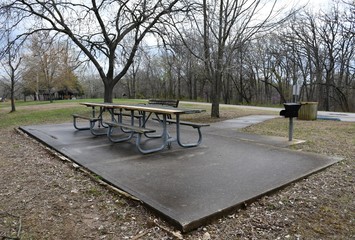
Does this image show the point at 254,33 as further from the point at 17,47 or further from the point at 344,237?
the point at 17,47

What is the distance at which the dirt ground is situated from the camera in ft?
6.96

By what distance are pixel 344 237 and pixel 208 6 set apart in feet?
30.2

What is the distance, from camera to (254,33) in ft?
30.5

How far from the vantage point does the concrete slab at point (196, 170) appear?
2.49 m

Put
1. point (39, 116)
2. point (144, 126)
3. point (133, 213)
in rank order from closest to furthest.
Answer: point (133, 213), point (144, 126), point (39, 116)

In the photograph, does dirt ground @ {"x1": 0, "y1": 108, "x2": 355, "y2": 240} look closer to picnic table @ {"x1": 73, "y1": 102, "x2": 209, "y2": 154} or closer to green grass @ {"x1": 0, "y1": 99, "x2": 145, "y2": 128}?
picnic table @ {"x1": 73, "y1": 102, "x2": 209, "y2": 154}

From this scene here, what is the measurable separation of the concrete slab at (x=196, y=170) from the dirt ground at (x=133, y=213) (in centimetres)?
11

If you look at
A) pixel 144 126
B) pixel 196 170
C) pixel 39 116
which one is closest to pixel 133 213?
pixel 196 170

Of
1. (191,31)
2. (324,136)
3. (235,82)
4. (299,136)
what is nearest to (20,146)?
(299,136)

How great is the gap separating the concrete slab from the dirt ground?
0.11 metres

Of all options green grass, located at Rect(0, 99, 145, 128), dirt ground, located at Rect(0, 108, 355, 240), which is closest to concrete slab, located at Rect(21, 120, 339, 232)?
dirt ground, located at Rect(0, 108, 355, 240)

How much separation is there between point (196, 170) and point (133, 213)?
1.28 m

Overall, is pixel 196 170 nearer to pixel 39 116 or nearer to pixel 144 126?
pixel 144 126

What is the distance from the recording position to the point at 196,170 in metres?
3.54
